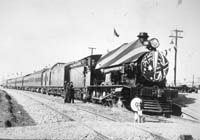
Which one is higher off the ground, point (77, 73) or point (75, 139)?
point (77, 73)

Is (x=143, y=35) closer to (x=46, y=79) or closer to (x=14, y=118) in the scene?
(x=14, y=118)

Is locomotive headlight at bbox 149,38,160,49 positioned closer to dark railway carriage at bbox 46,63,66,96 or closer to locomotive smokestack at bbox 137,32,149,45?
locomotive smokestack at bbox 137,32,149,45

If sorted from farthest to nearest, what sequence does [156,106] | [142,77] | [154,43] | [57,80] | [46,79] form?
1. [46,79]
2. [57,80]
3. [154,43]
4. [142,77]
5. [156,106]

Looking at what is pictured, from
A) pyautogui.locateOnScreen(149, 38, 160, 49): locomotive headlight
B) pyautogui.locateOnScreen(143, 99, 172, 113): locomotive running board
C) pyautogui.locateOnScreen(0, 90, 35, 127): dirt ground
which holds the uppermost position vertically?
pyautogui.locateOnScreen(149, 38, 160, 49): locomotive headlight

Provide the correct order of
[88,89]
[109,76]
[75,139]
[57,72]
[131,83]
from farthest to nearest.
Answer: [57,72] < [88,89] < [109,76] < [131,83] < [75,139]

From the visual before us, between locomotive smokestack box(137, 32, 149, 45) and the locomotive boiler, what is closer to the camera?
the locomotive boiler

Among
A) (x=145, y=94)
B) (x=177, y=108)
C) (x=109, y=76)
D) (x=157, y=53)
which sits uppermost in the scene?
(x=157, y=53)

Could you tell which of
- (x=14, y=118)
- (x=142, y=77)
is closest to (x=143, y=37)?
(x=142, y=77)

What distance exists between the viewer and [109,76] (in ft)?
46.5

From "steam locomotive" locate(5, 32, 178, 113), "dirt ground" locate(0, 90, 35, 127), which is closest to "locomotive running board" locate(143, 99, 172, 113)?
"steam locomotive" locate(5, 32, 178, 113)

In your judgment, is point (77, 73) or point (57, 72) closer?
point (77, 73)

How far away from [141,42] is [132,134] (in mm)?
7286

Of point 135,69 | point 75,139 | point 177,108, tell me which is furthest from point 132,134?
point 177,108

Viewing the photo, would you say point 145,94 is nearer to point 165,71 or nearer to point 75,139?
point 165,71
